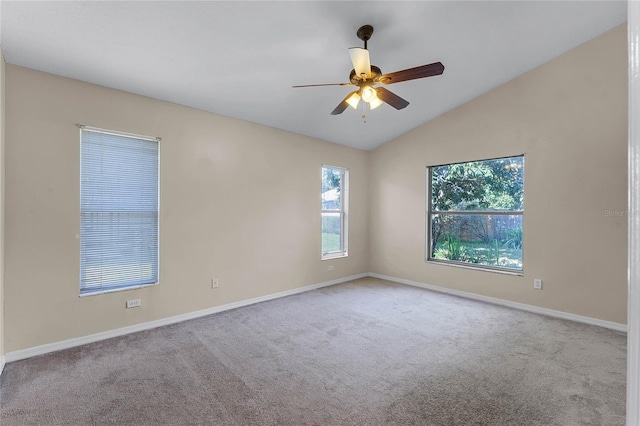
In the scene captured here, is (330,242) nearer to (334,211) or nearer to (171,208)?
(334,211)

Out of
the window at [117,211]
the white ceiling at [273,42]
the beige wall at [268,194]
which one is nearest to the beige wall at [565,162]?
the beige wall at [268,194]

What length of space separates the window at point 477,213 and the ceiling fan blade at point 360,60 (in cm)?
289

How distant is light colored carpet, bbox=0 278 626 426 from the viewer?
2012mm

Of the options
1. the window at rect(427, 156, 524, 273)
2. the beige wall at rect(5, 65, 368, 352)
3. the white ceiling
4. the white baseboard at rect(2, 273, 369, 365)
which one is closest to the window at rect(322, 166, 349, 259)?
the beige wall at rect(5, 65, 368, 352)

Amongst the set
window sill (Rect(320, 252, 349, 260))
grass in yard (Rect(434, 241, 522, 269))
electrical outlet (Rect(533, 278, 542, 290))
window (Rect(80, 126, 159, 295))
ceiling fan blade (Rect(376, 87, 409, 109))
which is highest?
ceiling fan blade (Rect(376, 87, 409, 109))

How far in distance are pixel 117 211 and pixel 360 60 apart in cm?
285

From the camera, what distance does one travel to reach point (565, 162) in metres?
3.75

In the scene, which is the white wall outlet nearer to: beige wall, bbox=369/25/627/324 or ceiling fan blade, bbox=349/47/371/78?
ceiling fan blade, bbox=349/47/371/78

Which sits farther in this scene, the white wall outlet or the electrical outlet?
the electrical outlet

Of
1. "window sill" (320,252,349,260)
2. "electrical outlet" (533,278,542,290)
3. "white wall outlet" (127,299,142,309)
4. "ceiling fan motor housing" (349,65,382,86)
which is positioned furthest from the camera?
"window sill" (320,252,349,260)

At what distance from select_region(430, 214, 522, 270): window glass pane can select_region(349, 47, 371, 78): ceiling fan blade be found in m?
3.14

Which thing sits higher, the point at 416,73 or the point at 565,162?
the point at 416,73

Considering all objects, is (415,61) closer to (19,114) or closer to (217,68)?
(217,68)

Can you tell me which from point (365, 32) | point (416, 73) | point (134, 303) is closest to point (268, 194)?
point (134, 303)
